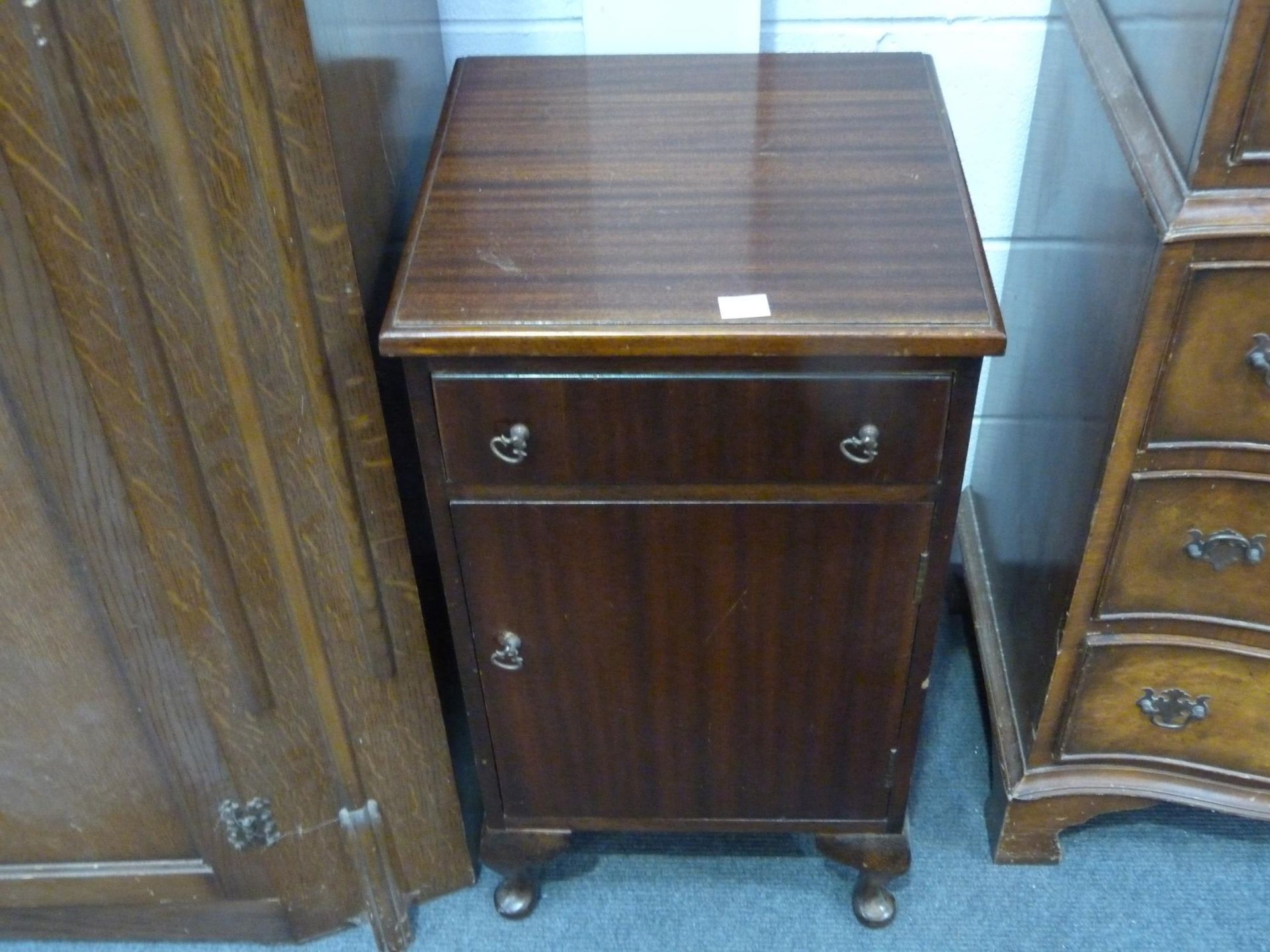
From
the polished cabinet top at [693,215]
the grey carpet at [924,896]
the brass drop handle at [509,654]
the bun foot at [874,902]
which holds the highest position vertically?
the polished cabinet top at [693,215]

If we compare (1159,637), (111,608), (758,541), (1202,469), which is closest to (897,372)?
(758,541)

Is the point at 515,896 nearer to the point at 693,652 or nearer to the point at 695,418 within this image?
the point at 693,652

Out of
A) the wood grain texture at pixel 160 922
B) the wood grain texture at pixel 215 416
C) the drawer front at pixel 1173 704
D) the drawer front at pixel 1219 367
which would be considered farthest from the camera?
the wood grain texture at pixel 160 922

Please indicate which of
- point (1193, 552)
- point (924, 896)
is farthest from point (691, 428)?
point (924, 896)

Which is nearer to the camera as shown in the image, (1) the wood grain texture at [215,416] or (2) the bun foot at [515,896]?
(1) the wood grain texture at [215,416]

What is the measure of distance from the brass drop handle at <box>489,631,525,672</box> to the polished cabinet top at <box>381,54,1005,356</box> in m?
0.28

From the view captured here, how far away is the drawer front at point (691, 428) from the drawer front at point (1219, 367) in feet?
0.60

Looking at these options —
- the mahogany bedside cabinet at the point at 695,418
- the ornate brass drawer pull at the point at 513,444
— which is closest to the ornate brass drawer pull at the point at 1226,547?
the mahogany bedside cabinet at the point at 695,418

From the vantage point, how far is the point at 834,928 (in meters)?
1.26

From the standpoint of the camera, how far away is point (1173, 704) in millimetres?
1111

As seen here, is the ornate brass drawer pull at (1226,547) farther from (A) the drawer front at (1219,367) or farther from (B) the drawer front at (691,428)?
(B) the drawer front at (691,428)

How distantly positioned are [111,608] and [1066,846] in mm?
987

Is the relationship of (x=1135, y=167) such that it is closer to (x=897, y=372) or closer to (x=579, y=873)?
(x=897, y=372)

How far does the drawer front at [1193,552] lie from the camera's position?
95 cm
